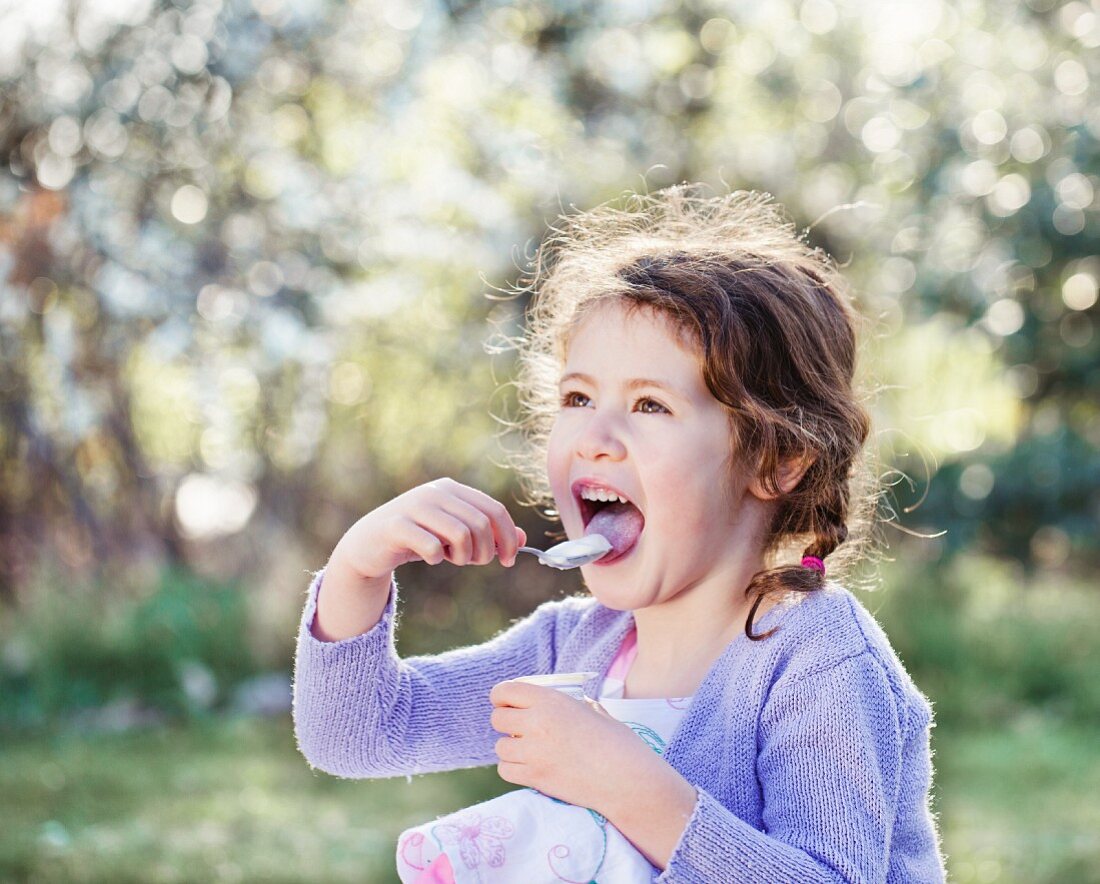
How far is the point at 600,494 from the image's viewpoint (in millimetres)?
1511

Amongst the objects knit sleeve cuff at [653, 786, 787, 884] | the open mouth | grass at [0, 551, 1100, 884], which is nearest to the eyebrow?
the open mouth

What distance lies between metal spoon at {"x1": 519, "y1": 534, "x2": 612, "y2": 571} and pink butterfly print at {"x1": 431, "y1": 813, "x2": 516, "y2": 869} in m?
0.28

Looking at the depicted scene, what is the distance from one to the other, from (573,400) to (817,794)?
56 centimetres

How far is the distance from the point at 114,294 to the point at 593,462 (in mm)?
3651

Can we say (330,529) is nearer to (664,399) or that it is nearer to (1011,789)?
(1011,789)

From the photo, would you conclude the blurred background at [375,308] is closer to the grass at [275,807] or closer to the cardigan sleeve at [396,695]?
the grass at [275,807]

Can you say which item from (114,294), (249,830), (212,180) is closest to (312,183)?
(212,180)

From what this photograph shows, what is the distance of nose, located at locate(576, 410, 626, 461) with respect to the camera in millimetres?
1477

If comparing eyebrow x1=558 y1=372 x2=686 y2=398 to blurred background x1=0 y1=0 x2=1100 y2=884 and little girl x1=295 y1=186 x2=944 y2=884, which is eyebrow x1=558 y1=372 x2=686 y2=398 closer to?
little girl x1=295 y1=186 x2=944 y2=884

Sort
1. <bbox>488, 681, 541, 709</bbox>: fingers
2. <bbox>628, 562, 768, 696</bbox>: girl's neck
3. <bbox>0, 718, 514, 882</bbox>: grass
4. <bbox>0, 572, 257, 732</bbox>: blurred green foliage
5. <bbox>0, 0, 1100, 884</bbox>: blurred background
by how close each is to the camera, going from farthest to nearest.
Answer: <bbox>0, 0, 1100, 884</bbox>: blurred background < <bbox>0, 572, 257, 732</bbox>: blurred green foliage < <bbox>0, 718, 514, 882</bbox>: grass < <bbox>628, 562, 768, 696</bbox>: girl's neck < <bbox>488, 681, 541, 709</bbox>: fingers

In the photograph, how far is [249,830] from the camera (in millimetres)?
3318

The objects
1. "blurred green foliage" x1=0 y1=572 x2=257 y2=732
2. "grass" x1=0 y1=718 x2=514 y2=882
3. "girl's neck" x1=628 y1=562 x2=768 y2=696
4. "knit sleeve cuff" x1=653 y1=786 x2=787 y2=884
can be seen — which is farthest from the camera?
"blurred green foliage" x1=0 y1=572 x2=257 y2=732

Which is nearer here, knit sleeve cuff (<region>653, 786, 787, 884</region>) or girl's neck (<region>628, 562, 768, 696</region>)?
knit sleeve cuff (<region>653, 786, 787, 884</region>)

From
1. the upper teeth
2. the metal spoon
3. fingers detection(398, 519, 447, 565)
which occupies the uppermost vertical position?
the upper teeth
